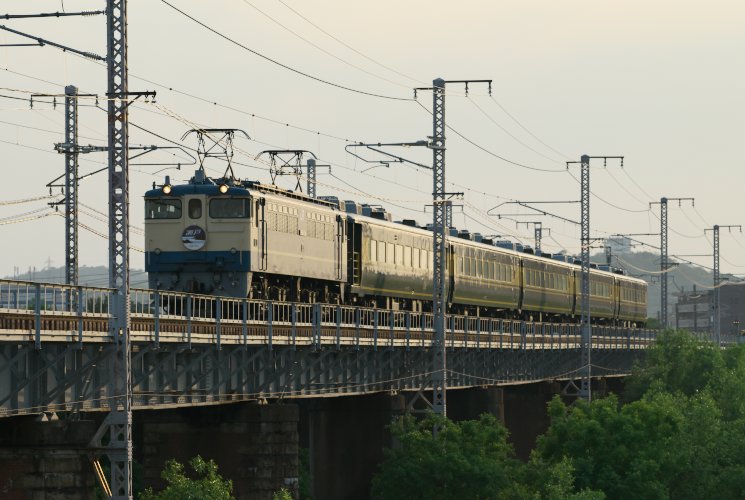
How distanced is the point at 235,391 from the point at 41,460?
1232 cm

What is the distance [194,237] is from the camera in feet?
195

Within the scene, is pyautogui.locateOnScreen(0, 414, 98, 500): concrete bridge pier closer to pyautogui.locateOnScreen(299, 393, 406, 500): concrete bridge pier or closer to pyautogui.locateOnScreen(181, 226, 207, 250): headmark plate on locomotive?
pyautogui.locateOnScreen(181, 226, 207, 250): headmark plate on locomotive

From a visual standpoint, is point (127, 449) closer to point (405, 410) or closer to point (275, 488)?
point (275, 488)

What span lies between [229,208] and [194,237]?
1590 mm

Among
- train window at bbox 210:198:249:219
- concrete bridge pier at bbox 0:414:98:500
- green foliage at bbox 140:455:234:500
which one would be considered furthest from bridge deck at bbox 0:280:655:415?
train window at bbox 210:198:249:219

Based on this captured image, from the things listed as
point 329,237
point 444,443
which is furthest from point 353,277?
point 444,443

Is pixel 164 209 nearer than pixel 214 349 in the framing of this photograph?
No

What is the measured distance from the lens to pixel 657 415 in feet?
229

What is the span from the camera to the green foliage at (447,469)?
63.7m

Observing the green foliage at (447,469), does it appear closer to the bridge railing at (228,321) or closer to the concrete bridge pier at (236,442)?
the bridge railing at (228,321)

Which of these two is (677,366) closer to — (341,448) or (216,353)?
(341,448)

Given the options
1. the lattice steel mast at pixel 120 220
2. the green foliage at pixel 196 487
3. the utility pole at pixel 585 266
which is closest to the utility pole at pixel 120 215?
the lattice steel mast at pixel 120 220

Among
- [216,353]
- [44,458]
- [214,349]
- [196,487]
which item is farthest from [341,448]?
[44,458]

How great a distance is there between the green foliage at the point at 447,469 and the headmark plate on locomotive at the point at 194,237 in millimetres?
11353
